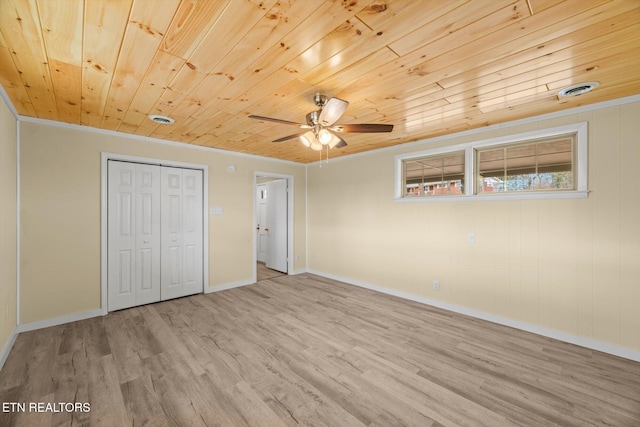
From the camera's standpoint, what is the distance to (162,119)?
317cm

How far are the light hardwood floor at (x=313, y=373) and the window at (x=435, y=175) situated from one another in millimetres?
1765

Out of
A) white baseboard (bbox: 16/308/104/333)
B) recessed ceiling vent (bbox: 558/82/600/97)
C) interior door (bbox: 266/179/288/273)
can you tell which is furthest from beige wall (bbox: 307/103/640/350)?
white baseboard (bbox: 16/308/104/333)

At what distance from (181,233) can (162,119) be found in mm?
1899

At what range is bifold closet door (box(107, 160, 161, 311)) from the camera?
147 inches

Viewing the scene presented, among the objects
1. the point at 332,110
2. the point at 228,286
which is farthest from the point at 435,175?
the point at 228,286

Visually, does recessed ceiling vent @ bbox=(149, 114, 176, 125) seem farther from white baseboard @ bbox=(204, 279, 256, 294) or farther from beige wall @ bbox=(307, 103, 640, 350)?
beige wall @ bbox=(307, 103, 640, 350)

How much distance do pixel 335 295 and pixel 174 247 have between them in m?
2.69

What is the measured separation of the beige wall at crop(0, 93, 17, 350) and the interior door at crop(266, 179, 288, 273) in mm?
3931

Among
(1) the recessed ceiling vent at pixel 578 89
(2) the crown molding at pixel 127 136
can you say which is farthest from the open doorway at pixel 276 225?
(1) the recessed ceiling vent at pixel 578 89

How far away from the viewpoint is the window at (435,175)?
12.5 feet

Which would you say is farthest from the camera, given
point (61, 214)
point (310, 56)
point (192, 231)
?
point (192, 231)

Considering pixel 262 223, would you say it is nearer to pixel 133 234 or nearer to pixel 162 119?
pixel 133 234

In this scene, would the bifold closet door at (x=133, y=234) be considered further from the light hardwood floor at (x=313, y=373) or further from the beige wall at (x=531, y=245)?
the beige wall at (x=531, y=245)

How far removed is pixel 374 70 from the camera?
2.04 meters
